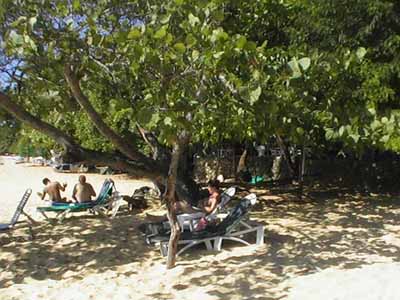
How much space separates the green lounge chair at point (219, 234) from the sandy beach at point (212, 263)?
15cm

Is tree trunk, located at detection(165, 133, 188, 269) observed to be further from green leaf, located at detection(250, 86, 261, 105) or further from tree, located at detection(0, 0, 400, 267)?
green leaf, located at detection(250, 86, 261, 105)

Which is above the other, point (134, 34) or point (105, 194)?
point (134, 34)

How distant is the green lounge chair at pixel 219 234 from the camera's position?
305 inches

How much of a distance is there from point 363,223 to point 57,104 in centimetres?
642

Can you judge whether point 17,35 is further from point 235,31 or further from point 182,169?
point 182,169

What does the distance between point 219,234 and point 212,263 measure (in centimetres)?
77

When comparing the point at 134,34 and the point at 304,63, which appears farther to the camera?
the point at 304,63

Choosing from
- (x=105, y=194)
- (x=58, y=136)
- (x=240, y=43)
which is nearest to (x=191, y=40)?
(x=240, y=43)

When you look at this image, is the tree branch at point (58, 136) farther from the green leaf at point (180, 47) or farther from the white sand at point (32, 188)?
the white sand at point (32, 188)

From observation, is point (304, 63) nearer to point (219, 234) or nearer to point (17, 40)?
point (17, 40)

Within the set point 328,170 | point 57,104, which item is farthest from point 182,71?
point 328,170

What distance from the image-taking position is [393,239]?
8.57 metres

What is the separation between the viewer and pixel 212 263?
284 inches

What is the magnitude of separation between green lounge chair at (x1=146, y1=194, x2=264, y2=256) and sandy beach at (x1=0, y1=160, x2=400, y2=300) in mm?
154
